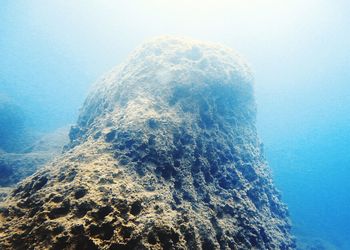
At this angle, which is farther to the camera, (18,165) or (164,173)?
(18,165)

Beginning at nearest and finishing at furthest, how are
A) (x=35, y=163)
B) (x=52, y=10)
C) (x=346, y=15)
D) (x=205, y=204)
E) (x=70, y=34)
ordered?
(x=205, y=204) < (x=35, y=163) < (x=346, y=15) < (x=52, y=10) < (x=70, y=34)

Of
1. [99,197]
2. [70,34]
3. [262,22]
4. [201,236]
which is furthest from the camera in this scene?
[70,34]

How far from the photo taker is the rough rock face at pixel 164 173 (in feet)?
7.43

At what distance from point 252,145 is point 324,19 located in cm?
4468

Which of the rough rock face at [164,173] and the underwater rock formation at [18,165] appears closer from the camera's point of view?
the rough rock face at [164,173]

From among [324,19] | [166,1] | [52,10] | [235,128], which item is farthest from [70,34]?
[235,128]

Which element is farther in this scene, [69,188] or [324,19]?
[324,19]

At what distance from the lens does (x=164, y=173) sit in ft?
10.8

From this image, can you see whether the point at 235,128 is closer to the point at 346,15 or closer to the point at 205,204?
the point at 205,204

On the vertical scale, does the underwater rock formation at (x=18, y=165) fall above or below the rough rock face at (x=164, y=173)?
below

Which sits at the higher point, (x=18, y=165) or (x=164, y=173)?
(x=164, y=173)

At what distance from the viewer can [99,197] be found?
244 cm

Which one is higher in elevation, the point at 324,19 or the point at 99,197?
the point at 324,19

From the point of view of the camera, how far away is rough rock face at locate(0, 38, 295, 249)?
226cm
